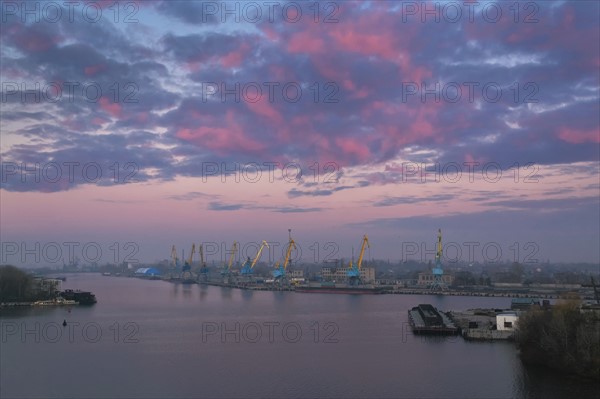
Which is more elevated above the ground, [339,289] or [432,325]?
[432,325]

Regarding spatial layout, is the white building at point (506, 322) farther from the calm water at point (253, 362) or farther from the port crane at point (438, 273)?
the port crane at point (438, 273)

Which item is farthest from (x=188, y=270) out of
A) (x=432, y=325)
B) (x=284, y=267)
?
(x=432, y=325)

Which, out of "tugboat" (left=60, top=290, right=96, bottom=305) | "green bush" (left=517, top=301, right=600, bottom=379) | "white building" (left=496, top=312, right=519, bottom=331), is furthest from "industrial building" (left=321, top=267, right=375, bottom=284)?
"green bush" (left=517, top=301, right=600, bottom=379)

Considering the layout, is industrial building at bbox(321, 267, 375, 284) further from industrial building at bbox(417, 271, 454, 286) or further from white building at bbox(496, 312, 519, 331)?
white building at bbox(496, 312, 519, 331)

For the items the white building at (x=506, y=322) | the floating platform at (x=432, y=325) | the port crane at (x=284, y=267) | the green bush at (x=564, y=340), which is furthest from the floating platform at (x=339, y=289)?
the green bush at (x=564, y=340)

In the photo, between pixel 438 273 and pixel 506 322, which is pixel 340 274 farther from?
pixel 506 322

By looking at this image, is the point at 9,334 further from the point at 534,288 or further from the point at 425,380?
the point at 534,288

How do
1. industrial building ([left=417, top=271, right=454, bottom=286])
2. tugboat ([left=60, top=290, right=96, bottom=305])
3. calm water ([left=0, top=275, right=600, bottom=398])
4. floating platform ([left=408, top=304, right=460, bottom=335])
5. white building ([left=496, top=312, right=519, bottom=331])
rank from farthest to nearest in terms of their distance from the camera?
industrial building ([left=417, top=271, right=454, bottom=286]) < tugboat ([left=60, top=290, right=96, bottom=305]) < floating platform ([left=408, top=304, right=460, bottom=335]) < white building ([left=496, top=312, right=519, bottom=331]) < calm water ([left=0, top=275, right=600, bottom=398])

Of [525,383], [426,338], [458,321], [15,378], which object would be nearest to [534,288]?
[458,321]

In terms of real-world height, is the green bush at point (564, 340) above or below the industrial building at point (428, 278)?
above

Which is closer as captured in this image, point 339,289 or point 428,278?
point 339,289
